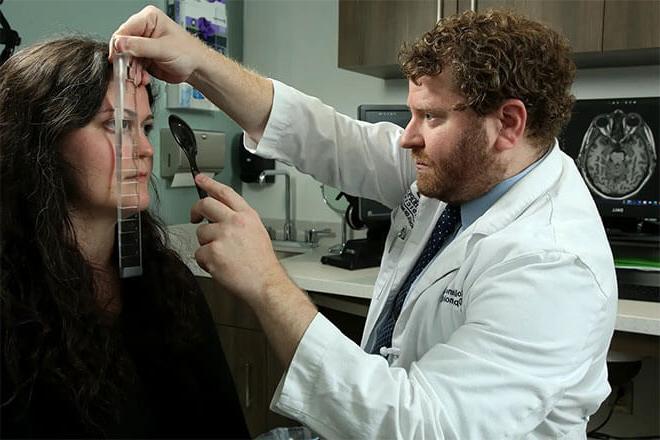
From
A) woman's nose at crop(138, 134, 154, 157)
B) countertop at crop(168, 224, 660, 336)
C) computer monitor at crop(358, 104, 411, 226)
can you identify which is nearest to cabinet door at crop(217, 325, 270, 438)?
countertop at crop(168, 224, 660, 336)

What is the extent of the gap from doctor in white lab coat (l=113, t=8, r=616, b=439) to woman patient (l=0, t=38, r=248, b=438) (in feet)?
0.47

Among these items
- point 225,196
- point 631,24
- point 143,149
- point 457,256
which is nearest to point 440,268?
point 457,256

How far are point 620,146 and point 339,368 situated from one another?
5.72ft

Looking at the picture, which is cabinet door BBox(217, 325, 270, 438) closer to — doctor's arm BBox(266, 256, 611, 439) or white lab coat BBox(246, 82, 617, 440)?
white lab coat BBox(246, 82, 617, 440)

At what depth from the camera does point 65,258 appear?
3.93 feet

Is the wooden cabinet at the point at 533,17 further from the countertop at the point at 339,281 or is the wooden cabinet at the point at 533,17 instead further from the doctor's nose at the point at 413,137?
the doctor's nose at the point at 413,137

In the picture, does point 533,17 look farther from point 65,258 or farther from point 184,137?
point 65,258

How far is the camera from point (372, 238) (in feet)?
8.57

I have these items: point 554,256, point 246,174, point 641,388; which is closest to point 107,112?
point 554,256

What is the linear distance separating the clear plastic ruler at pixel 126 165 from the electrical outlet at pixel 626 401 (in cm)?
218

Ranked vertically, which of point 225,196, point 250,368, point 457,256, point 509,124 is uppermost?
point 509,124

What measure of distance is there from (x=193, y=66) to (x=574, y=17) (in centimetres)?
156

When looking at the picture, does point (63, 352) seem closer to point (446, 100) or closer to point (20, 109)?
point (20, 109)

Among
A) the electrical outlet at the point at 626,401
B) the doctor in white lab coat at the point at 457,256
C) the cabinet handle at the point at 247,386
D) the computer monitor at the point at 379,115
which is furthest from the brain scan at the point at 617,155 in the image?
the cabinet handle at the point at 247,386
